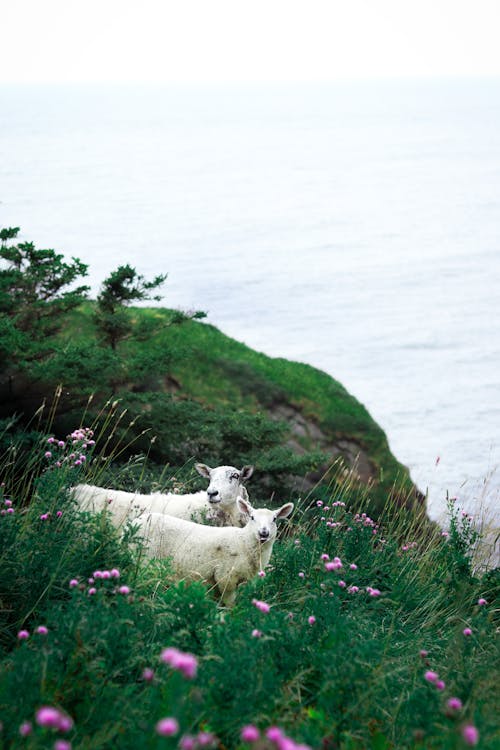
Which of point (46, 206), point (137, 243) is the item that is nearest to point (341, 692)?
point (137, 243)

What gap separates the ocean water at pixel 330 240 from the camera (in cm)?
2900

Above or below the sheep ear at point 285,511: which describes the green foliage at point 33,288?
above

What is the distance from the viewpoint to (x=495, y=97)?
19725 centimetres

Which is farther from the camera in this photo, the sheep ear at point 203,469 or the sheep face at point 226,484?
the sheep ear at point 203,469

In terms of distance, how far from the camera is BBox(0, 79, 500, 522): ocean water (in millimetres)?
29000

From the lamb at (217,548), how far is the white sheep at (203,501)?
794 millimetres

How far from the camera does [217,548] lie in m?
6.62

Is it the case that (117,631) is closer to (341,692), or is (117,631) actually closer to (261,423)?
(341,692)

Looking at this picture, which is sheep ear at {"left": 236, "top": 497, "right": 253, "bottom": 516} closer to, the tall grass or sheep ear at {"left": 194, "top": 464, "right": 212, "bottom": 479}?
the tall grass

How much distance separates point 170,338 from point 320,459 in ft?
24.4

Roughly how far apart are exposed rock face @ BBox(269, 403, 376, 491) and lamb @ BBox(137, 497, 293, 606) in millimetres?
11139

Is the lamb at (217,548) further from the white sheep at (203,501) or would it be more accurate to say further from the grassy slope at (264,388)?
the grassy slope at (264,388)

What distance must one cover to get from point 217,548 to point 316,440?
39.0ft

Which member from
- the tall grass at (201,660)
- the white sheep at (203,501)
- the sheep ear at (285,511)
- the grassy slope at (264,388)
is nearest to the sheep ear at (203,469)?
the white sheep at (203,501)
